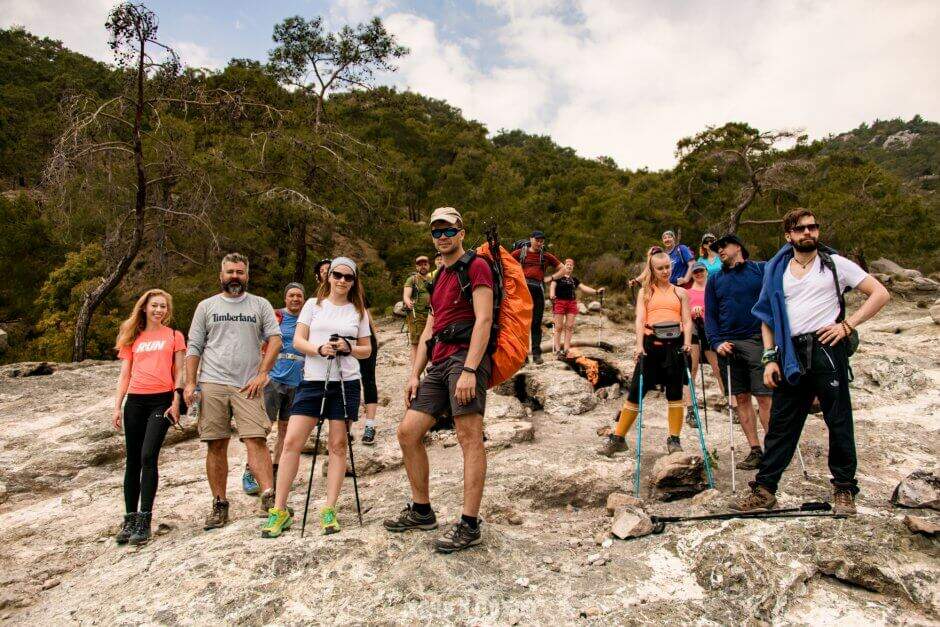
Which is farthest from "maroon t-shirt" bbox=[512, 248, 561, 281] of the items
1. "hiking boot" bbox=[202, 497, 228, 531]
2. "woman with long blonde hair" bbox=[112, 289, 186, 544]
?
"hiking boot" bbox=[202, 497, 228, 531]

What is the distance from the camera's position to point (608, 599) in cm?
275

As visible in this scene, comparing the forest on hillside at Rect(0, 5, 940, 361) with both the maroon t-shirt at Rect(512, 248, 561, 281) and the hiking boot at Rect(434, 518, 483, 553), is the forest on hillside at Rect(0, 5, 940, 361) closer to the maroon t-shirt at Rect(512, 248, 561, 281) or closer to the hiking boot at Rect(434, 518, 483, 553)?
the maroon t-shirt at Rect(512, 248, 561, 281)

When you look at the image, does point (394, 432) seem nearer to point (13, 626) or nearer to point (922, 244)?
point (13, 626)

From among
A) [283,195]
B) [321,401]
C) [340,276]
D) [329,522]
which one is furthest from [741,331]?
[283,195]

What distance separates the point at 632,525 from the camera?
340cm

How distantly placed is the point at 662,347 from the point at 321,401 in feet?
10.4

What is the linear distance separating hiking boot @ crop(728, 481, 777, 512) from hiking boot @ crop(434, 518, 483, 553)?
1.93 m

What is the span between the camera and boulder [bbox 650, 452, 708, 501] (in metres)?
4.27

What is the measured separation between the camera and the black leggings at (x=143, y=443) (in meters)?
3.95

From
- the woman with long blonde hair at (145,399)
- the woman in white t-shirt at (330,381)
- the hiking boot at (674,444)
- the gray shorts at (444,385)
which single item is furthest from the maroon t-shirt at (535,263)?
the woman with long blonde hair at (145,399)

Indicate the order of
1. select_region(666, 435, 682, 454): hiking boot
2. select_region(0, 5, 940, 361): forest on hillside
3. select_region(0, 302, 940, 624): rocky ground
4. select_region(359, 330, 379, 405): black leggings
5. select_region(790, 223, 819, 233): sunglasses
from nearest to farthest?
select_region(0, 302, 940, 624): rocky ground < select_region(790, 223, 819, 233): sunglasses < select_region(666, 435, 682, 454): hiking boot < select_region(359, 330, 379, 405): black leggings < select_region(0, 5, 940, 361): forest on hillside

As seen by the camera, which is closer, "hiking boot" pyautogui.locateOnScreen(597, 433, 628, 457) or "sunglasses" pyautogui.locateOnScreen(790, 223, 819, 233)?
"sunglasses" pyautogui.locateOnScreen(790, 223, 819, 233)

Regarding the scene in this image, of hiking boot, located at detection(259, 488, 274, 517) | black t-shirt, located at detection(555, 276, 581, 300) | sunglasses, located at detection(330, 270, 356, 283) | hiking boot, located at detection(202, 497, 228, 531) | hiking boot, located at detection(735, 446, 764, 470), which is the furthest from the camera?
black t-shirt, located at detection(555, 276, 581, 300)

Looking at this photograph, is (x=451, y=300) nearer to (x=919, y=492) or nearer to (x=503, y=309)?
(x=503, y=309)
